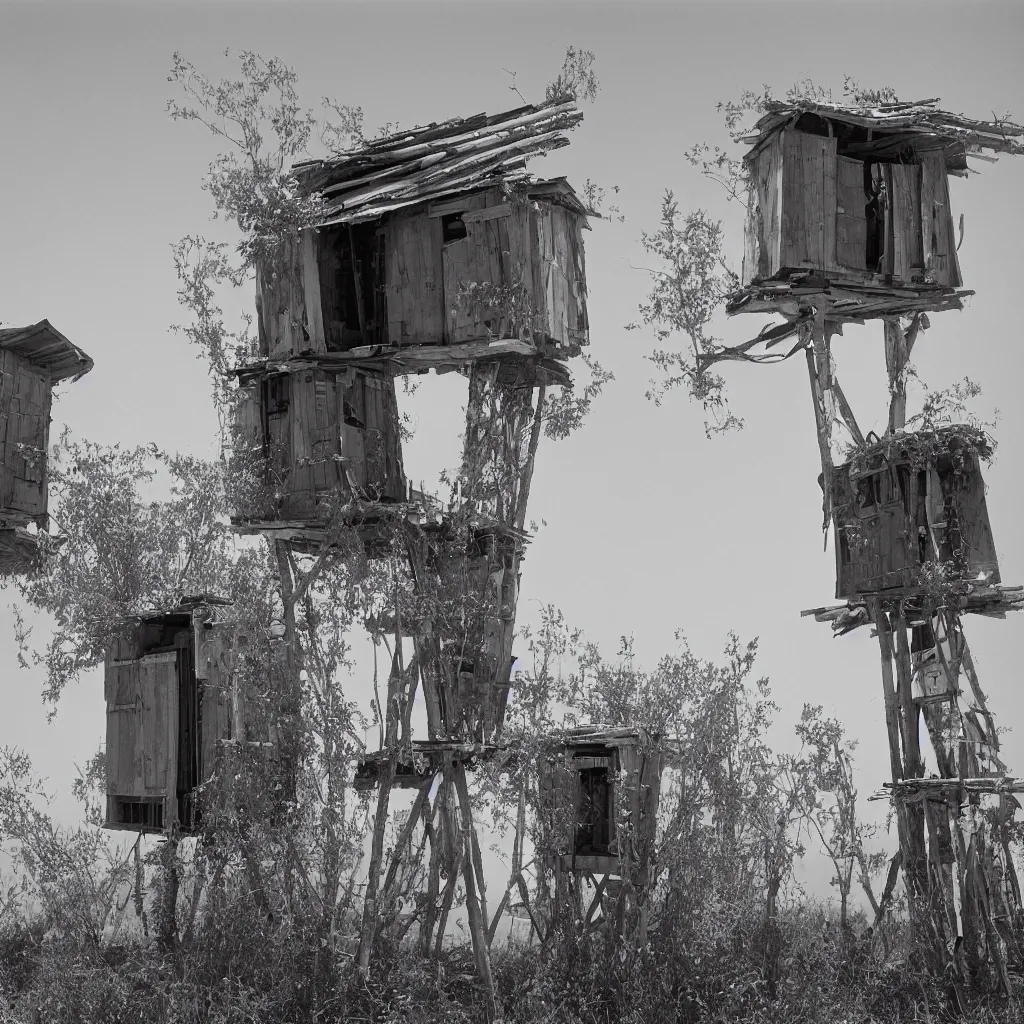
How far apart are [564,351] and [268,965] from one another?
368 inches

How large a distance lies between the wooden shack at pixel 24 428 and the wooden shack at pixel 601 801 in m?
8.38

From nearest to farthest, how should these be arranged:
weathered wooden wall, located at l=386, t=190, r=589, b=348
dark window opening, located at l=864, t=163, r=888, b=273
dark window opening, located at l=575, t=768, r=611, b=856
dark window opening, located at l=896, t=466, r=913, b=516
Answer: dark window opening, located at l=575, t=768, r=611, b=856, weathered wooden wall, located at l=386, t=190, r=589, b=348, dark window opening, located at l=896, t=466, r=913, b=516, dark window opening, located at l=864, t=163, r=888, b=273

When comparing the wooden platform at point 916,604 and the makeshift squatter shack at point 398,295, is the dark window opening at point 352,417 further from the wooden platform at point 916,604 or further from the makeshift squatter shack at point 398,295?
the wooden platform at point 916,604

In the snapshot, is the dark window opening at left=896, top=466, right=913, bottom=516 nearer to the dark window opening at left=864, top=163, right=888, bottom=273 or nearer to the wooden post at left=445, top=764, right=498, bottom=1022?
the dark window opening at left=864, top=163, right=888, bottom=273

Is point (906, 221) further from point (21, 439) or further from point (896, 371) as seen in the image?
point (21, 439)

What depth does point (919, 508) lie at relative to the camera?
21.4 meters

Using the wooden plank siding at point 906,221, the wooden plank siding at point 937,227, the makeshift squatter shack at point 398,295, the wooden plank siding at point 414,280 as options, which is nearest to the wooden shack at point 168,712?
the makeshift squatter shack at point 398,295

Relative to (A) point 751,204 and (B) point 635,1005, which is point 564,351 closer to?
(A) point 751,204

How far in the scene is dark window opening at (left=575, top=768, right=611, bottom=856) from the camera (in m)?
21.1

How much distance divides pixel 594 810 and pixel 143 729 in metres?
6.43

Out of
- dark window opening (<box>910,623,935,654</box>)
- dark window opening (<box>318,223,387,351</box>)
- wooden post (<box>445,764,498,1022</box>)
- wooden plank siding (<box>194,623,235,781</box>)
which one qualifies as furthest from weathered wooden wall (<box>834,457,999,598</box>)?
wooden plank siding (<box>194,623,235,781</box>)

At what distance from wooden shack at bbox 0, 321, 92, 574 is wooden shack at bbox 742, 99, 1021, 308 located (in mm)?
10451

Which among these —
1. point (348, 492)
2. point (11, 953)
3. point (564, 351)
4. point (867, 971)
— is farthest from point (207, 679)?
point (867, 971)

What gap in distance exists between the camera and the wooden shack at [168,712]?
20.6 m
